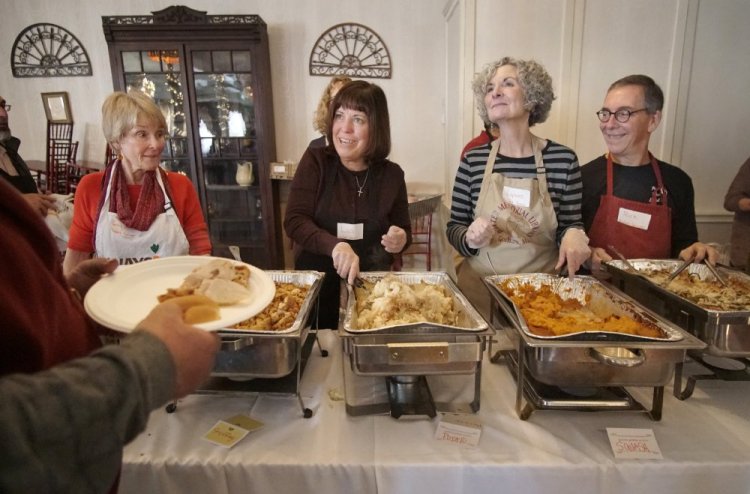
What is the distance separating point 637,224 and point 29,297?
210 centimetres

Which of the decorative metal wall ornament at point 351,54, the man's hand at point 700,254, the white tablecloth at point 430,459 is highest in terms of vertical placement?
the decorative metal wall ornament at point 351,54

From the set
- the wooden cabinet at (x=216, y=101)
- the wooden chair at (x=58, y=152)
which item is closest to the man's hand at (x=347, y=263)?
the wooden cabinet at (x=216, y=101)

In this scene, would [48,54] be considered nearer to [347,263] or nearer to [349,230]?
[349,230]

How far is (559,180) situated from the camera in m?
1.78

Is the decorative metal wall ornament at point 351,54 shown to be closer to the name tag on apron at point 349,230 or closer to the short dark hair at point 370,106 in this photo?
the short dark hair at point 370,106

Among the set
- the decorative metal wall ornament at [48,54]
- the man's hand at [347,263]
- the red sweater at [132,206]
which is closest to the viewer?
the man's hand at [347,263]

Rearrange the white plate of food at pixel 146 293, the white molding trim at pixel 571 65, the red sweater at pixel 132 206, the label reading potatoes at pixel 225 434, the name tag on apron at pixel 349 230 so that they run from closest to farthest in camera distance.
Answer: the white plate of food at pixel 146 293 → the label reading potatoes at pixel 225 434 → the red sweater at pixel 132 206 → the name tag on apron at pixel 349 230 → the white molding trim at pixel 571 65

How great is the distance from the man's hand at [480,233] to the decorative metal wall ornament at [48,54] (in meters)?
4.90

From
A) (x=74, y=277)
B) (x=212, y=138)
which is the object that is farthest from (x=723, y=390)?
(x=212, y=138)

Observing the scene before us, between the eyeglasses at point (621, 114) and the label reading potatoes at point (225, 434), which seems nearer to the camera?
the label reading potatoes at point (225, 434)

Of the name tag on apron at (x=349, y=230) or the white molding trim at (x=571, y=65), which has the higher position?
the white molding trim at (x=571, y=65)

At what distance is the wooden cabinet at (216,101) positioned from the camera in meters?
4.02

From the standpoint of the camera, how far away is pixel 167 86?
432 centimetres

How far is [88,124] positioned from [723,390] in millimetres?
5781
